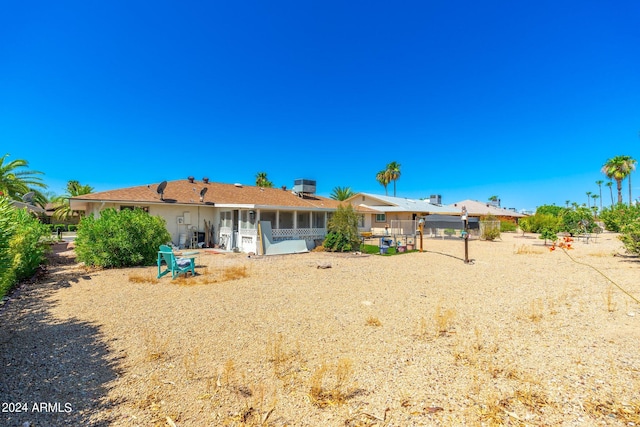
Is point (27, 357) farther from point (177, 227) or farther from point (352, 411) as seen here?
point (177, 227)

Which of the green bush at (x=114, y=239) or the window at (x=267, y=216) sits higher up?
the window at (x=267, y=216)

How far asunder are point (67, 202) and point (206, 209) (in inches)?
1048

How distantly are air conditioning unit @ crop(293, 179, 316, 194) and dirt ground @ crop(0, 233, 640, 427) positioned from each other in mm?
16289

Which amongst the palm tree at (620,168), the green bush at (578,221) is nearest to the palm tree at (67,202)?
the green bush at (578,221)

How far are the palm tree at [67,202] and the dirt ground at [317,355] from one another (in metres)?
34.0

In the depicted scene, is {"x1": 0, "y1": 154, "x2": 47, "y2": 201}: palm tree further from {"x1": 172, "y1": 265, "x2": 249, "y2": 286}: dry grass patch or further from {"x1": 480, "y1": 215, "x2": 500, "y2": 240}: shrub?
{"x1": 480, "y1": 215, "x2": 500, "y2": 240}: shrub

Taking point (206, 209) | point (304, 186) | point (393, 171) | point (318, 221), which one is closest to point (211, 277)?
point (206, 209)

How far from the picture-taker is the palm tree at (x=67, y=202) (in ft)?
116

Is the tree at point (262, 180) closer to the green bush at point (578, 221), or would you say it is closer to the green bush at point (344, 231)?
the green bush at point (344, 231)

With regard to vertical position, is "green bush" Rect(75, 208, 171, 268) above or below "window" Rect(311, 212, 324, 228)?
below

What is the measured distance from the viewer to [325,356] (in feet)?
14.4

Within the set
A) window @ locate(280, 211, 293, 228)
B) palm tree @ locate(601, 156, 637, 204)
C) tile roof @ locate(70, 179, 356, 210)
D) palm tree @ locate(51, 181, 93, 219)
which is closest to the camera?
tile roof @ locate(70, 179, 356, 210)

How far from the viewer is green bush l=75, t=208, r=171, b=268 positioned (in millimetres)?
10867

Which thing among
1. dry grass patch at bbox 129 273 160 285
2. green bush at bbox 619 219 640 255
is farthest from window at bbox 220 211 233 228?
green bush at bbox 619 219 640 255
